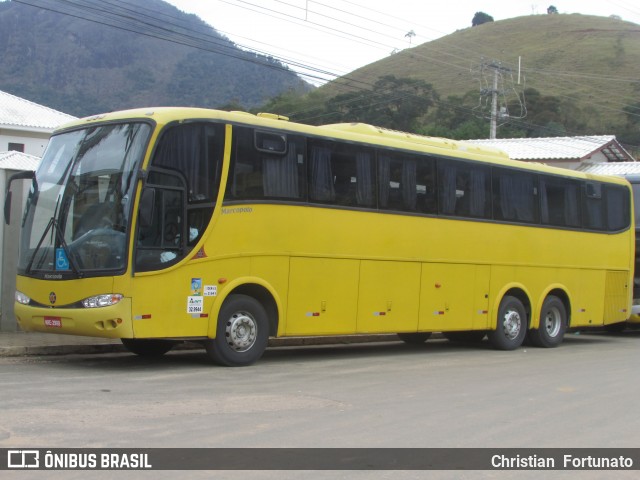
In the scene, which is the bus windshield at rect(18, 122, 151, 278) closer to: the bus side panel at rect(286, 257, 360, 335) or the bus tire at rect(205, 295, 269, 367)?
the bus tire at rect(205, 295, 269, 367)

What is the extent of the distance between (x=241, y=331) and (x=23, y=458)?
231 inches

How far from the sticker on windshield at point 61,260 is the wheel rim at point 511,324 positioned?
9113 millimetres

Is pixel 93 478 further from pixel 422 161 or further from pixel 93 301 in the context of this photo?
pixel 422 161

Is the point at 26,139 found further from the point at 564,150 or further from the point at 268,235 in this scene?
the point at 268,235

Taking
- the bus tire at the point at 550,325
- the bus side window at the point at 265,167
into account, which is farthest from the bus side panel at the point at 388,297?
the bus tire at the point at 550,325

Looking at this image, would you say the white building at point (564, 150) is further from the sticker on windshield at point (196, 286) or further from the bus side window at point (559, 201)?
the sticker on windshield at point (196, 286)

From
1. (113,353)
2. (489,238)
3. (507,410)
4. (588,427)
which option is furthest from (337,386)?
(489,238)

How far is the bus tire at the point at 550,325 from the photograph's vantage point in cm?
1769

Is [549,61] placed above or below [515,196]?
above

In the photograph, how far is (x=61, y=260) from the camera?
11133mm

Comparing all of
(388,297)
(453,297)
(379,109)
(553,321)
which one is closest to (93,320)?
(388,297)

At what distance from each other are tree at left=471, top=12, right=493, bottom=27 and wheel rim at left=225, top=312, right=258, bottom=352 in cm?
16980

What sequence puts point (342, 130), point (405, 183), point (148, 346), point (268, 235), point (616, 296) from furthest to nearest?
point (616, 296) < point (405, 183) < point (342, 130) < point (148, 346) < point (268, 235)

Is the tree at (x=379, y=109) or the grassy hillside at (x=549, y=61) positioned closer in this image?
the tree at (x=379, y=109)
